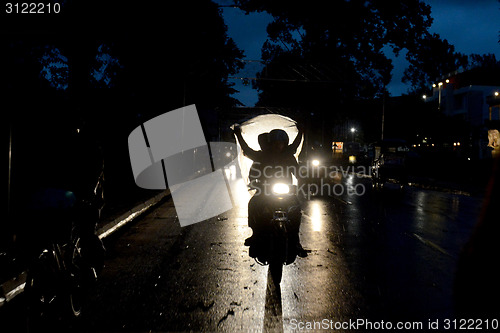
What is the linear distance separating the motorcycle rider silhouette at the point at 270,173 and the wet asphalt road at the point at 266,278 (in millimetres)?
780

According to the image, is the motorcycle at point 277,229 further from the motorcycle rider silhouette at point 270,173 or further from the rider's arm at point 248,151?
the rider's arm at point 248,151

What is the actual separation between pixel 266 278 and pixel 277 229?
2.83ft

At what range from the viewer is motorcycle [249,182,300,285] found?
18.8 feet

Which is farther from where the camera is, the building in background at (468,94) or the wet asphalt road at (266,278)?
the building in background at (468,94)

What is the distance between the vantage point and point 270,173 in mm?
6141

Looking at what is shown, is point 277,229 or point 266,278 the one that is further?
point 266,278

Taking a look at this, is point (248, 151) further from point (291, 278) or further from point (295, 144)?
point (291, 278)

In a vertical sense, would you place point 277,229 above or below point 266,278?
above

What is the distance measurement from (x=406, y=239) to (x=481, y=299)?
691 centimetres

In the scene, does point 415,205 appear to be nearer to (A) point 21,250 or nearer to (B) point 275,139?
(B) point 275,139

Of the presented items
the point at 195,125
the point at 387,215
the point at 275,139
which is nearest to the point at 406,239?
the point at 387,215

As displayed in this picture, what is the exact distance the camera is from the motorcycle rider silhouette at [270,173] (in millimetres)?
6000

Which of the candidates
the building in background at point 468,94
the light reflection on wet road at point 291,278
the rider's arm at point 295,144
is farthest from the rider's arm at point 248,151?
the building in background at point 468,94

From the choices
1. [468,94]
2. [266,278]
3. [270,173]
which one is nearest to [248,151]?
[270,173]
